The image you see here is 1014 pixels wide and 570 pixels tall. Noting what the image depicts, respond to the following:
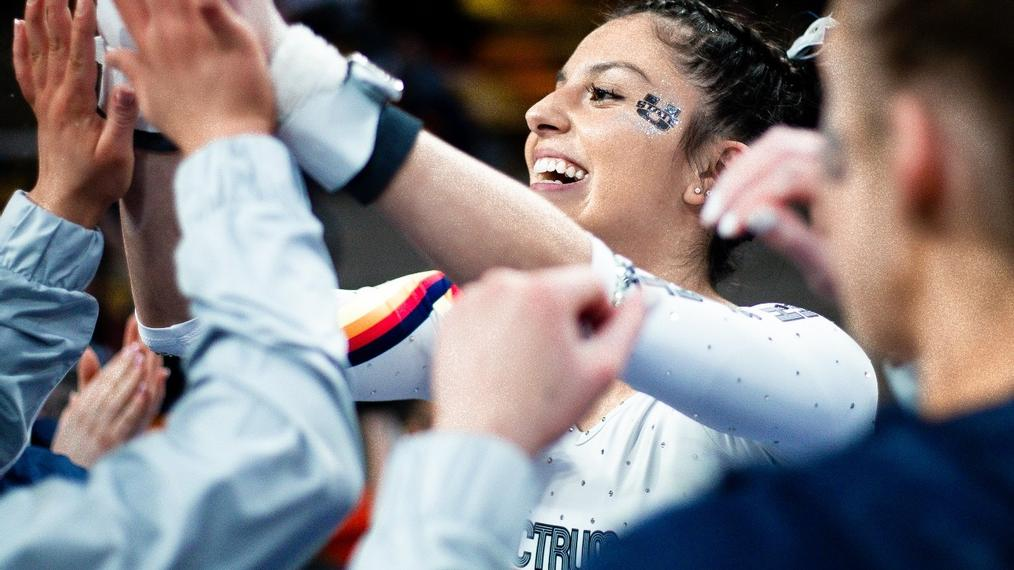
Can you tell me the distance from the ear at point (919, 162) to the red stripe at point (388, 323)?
94 centimetres

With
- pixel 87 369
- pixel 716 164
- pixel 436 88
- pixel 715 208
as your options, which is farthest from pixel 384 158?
pixel 436 88

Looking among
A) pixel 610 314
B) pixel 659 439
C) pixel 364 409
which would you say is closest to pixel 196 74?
pixel 610 314

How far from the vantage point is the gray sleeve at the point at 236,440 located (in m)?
0.74

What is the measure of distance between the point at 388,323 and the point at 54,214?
0.44 meters

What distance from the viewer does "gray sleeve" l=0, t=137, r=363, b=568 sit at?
2.42ft

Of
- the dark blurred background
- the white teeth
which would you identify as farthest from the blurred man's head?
the dark blurred background

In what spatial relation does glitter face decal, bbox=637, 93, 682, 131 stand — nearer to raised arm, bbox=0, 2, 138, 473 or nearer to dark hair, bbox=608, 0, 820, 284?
dark hair, bbox=608, 0, 820, 284

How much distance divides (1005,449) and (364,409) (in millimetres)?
3312

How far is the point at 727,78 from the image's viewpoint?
185 centimetres

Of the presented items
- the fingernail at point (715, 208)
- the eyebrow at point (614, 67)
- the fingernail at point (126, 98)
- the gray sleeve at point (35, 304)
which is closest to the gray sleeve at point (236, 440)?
the fingernail at point (715, 208)

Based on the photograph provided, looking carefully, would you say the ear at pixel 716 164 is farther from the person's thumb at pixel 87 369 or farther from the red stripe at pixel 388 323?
the person's thumb at pixel 87 369

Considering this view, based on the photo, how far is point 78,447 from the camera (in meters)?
2.19

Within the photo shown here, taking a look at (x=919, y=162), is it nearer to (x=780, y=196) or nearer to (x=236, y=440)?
(x=780, y=196)

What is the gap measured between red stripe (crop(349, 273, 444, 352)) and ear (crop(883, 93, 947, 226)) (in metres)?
0.94
